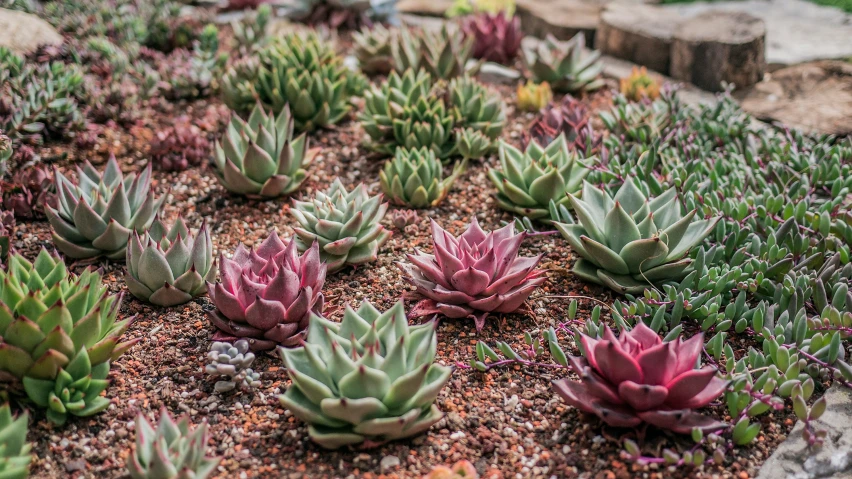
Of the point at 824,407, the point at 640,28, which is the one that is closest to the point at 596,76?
the point at 640,28

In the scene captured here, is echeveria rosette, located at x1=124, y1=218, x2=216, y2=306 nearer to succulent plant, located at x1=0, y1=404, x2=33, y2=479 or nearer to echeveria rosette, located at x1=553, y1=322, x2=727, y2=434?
succulent plant, located at x1=0, y1=404, x2=33, y2=479

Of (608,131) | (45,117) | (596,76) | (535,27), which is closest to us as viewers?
(45,117)

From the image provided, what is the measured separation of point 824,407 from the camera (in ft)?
7.49

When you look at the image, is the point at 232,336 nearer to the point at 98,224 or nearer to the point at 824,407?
the point at 98,224

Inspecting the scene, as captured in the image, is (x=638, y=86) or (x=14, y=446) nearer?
(x=14, y=446)

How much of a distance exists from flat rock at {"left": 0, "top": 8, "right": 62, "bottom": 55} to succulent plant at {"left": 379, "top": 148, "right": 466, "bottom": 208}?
287 cm

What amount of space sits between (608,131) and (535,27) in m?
2.22

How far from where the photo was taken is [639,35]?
17.6 ft

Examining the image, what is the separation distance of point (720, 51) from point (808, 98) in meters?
0.65

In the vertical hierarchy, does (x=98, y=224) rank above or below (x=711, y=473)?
above

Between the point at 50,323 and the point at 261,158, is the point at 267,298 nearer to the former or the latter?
the point at 50,323

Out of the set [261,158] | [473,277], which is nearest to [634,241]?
[473,277]

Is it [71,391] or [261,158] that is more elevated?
[261,158]

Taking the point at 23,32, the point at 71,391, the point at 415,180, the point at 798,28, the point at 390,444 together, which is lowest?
the point at 390,444
